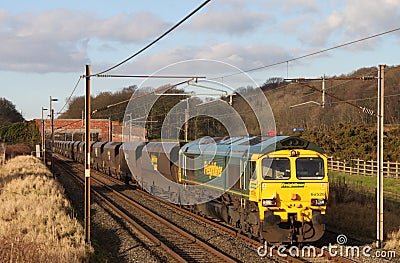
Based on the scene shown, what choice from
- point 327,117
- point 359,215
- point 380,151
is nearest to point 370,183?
point 359,215

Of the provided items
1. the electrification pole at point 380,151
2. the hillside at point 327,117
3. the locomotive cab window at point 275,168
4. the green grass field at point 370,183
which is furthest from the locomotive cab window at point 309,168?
the hillside at point 327,117

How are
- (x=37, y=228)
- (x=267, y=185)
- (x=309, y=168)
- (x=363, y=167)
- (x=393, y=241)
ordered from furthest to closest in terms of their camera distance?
(x=363, y=167) → (x=37, y=228) → (x=393, y=241) → (x=309, y=168) → (x=267, y=185)

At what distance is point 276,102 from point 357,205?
2197cm

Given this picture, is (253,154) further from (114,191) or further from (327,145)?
(327,145)

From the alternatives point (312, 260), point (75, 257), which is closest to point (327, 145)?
point (312, 260)

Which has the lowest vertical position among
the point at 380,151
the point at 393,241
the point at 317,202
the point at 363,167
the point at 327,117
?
the point at 393,241

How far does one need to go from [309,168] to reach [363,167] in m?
27.8

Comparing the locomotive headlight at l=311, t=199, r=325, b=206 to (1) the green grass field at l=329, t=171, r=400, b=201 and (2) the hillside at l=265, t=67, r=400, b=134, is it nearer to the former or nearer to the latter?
(1) the green grass field at l=329, t=171, r=400, b=201

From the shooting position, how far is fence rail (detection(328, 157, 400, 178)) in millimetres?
36713

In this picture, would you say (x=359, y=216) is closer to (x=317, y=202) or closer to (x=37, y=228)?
(x=317, y=202)

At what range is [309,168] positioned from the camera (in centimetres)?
1406

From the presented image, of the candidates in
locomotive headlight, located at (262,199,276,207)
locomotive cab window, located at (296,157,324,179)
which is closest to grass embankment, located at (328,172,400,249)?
locomotive cab window, located at (296,157,324,179)

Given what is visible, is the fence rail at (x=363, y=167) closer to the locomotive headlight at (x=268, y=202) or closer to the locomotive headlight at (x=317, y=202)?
the locomotive headlight at (x=317, y=202)

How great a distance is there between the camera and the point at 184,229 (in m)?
17.4
